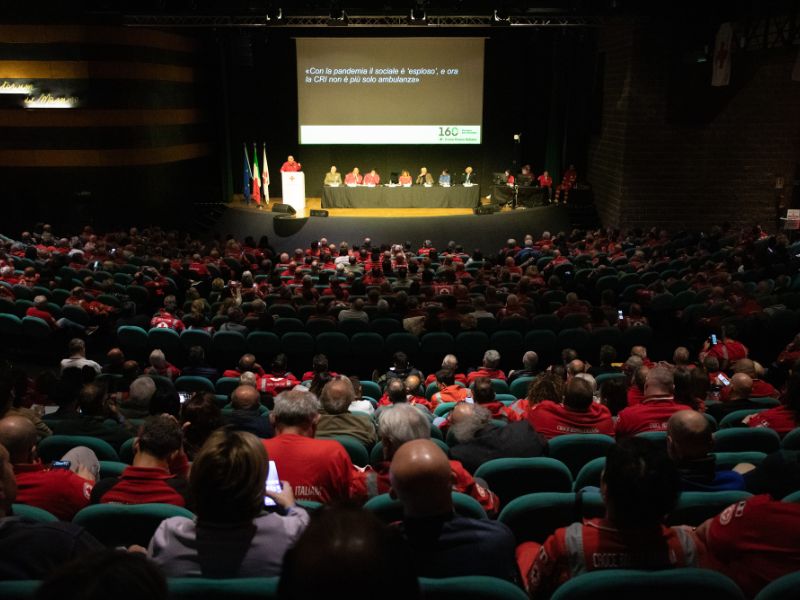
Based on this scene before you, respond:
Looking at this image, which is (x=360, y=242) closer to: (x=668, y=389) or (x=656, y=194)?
(x=656, y=194)

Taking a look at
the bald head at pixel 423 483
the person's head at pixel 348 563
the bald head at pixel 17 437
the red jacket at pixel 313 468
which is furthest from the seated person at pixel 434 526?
the bald head at pixel 17 437

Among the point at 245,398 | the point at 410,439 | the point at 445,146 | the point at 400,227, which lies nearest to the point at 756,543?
the point at 410,439

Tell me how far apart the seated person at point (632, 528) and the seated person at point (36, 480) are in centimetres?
218

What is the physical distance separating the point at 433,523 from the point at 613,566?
1.95ft

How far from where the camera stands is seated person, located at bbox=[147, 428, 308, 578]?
6.57 ft

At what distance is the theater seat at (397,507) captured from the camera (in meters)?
2.67

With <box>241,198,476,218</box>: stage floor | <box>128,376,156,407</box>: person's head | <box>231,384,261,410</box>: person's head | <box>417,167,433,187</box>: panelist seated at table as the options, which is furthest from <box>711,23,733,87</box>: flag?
<box>128,376,156,407</box>: person's head

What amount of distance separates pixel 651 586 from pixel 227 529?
1251mm

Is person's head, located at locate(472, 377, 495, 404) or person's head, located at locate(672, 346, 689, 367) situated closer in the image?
person's head, located at locate(472, 377, 495, 404)

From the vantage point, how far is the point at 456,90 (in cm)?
1728

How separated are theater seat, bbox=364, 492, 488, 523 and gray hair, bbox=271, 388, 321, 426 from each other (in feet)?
2.19

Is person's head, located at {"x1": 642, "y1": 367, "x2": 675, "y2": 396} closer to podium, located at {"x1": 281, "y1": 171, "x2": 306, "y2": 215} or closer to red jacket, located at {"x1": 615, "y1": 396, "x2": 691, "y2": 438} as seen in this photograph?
red jacket, located at {"x1": 615, "y1": 396, "x2": 691, "y2": 438}

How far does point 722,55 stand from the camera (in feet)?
41.0

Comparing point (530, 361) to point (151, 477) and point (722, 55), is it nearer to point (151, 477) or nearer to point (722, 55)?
point (151, 477)
